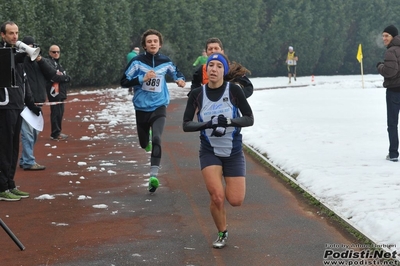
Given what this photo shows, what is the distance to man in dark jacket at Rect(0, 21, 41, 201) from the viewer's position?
368 inches

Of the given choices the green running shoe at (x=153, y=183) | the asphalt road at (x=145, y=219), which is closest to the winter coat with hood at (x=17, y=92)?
the asphalt road at (x=145, y=219)

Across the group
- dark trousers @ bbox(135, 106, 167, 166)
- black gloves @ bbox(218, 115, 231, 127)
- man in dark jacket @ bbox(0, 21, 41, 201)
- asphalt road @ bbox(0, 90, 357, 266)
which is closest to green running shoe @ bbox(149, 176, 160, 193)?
asphalt road @ bbox(0, 90, 357, 266)

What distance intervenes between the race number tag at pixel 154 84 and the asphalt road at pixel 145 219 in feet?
4.48

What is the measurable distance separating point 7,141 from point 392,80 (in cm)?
605

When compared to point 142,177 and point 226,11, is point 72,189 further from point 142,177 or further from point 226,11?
point 226,11

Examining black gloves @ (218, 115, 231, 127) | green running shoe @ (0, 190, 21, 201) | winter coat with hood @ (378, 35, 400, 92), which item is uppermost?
black gloves @ (218, 115, 231, 127)

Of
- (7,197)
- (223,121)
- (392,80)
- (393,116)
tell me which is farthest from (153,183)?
(392,80)

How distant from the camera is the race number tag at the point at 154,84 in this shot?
10.4 meters

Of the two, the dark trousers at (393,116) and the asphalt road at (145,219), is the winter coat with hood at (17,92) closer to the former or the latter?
the asphalt road at (145,219)

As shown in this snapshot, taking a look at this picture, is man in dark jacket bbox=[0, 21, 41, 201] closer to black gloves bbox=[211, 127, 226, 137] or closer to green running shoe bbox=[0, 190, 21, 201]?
green running shoe bbox=[0, 190, 21, 201]

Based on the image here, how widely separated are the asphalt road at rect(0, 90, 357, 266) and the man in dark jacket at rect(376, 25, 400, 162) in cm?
209

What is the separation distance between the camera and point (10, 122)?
9.44 metres

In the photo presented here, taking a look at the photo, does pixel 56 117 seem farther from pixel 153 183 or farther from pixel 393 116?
pixel 393 116

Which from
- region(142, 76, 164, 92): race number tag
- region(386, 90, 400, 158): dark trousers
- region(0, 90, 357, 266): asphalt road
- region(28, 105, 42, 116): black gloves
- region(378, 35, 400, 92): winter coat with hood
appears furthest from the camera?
region(386, 90, 400, 158): dark trousers
